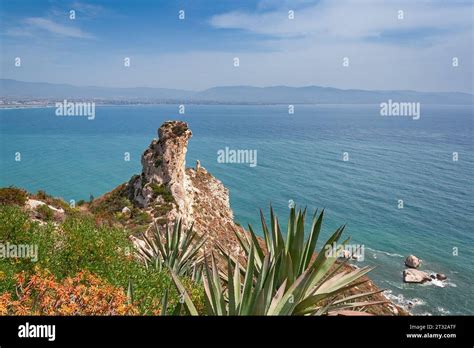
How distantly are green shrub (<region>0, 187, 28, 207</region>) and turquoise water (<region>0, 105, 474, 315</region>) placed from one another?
29527 millimetres

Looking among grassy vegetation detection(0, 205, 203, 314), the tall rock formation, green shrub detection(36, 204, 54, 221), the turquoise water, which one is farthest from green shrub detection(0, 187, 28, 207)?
the turquoise water

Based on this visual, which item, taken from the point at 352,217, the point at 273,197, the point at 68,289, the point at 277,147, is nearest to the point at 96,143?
the point at 277,147

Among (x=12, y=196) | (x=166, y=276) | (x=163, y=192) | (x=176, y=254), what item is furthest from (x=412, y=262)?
(x=166, y=276)

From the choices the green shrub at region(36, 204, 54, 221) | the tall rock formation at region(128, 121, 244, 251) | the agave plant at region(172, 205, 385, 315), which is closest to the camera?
the agave plant at region(172, 205, 385, 315)

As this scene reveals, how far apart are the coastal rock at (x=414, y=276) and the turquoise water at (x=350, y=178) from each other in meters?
0.77

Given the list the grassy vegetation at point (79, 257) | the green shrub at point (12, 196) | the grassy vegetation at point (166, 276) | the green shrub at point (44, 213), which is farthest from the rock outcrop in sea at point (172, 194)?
the grassy vegetation at point (79, 257)

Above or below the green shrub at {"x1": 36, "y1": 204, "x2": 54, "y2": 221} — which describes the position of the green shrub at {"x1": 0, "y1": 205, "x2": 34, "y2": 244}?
above

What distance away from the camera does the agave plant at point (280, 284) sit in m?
3.86

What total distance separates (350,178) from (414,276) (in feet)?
121

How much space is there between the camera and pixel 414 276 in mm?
37188

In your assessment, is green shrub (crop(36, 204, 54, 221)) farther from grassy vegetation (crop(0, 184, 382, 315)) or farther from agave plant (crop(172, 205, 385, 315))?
agave plant (crop(172, 205, 385, 315))

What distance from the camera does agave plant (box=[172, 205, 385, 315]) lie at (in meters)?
3.86

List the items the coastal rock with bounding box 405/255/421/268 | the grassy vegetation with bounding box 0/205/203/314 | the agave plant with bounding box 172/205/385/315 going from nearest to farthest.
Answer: the agave plant with bounding box 172/205/385/315, the grassy vegetation with bounding box 0/205/203/314, the coastal rock with bounding box 405/255/421/268
